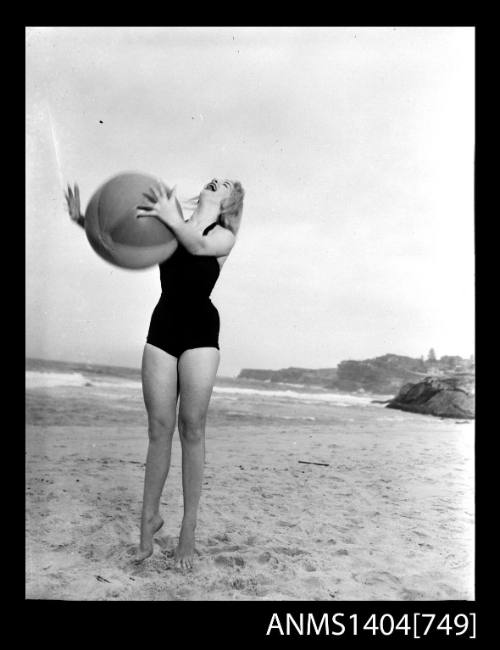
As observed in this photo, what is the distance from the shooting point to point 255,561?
3555 mm

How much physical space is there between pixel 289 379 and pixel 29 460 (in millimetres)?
2729

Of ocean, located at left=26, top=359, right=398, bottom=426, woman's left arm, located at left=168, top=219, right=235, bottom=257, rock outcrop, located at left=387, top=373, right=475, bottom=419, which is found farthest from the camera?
ocean, located at left=26, top=359, right=398, bottom=426

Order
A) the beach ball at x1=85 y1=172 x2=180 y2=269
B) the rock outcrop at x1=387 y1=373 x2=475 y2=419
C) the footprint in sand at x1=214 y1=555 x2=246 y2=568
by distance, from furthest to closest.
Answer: the rock outcrop at x1=387 y1=373 x2=475 y2=419 < the footprint in sand at x1=214 y1=555 x2=246 y2=568 < the beach ball at x1=85 y1=172 x2=180 y2=269

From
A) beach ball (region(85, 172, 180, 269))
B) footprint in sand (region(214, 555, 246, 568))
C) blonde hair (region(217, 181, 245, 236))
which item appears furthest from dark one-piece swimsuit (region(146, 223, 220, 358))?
footprint in sand (region(214, 555, 246, 568))

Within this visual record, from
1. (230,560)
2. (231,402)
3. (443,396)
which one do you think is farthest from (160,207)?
(231,402)

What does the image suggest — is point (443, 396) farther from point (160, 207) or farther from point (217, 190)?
point (160, 207)

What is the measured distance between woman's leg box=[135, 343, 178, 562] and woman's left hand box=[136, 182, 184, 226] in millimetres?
717

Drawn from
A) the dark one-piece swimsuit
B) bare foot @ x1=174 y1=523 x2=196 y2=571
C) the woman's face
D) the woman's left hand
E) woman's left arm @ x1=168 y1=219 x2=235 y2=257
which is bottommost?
bare foot @ x1=174 y1=523 x2=196 y2=571

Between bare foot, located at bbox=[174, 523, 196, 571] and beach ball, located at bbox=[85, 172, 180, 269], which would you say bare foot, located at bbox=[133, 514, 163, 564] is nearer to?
Result: bare foot, located at bbox=[174, 523, 196, 571]

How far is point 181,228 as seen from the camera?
318 centimetres

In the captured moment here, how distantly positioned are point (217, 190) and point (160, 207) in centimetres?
52

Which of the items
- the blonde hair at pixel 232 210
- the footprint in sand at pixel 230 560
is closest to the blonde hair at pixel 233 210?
the blonde hair at pixel 232 210

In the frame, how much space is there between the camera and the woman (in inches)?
132

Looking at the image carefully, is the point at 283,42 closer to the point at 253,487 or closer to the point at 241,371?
the point at 241,371
